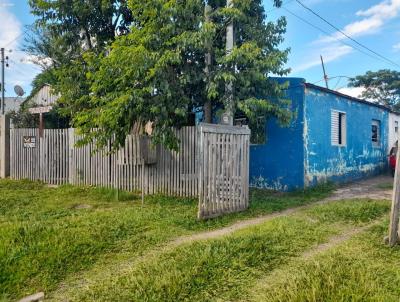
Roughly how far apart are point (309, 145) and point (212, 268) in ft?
23.6

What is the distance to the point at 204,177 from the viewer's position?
22.9 feet

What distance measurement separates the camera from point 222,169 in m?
7.36

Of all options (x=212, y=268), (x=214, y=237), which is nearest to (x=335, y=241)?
(x=214, y=237)

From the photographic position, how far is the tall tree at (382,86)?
3456cm

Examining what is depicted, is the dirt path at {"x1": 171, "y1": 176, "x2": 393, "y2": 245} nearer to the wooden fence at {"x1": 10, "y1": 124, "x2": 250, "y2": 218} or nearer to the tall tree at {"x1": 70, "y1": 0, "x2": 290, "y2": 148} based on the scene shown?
the wooden fence at {"x1": 10, "y1": 124, "x2": 250, "y2": 218}

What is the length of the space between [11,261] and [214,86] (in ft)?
17.4

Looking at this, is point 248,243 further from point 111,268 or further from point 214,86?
point 214,86

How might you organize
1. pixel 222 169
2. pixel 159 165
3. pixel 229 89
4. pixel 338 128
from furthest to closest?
pixel 338 128 < pixel 159 165 < pixel 229 89 < pixel 222 169

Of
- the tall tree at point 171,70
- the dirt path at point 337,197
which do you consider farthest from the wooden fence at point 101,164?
the dirt path at point 337,197

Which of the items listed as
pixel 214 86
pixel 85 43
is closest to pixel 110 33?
pixel 85 43

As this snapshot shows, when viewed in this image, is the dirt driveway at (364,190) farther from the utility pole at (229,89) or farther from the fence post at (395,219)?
the fence post at (395,219)

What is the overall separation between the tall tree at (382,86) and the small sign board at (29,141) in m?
32.5

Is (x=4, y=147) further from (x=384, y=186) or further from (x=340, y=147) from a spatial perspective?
(x=384, y=186)

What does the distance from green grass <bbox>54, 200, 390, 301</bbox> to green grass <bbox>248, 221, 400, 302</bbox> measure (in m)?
0.15
